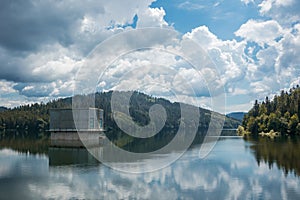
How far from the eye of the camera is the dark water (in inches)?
960

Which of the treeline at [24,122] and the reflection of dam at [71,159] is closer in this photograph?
the reflection of dam at [71,159]

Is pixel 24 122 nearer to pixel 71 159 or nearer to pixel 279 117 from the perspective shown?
pixel 279 117

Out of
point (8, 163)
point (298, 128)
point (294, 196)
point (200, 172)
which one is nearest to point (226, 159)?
point (200, 172)

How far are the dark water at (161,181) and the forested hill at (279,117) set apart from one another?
59.0 metres

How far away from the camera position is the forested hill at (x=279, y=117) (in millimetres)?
95750

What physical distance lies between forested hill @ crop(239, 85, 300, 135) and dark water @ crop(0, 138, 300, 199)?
193ft

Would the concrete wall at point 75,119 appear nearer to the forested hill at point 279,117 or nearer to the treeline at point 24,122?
the forested hill at point 279,117

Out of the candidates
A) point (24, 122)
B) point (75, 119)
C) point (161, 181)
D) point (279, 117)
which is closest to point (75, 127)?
point (75, 119)

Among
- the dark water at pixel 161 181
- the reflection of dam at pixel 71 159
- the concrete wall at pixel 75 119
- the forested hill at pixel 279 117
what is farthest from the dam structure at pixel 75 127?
the forested hill at pixel 279 117

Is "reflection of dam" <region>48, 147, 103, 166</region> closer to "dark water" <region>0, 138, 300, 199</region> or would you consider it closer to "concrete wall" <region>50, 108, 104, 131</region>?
"dark water" <region>0, 138, 300, 199</region>

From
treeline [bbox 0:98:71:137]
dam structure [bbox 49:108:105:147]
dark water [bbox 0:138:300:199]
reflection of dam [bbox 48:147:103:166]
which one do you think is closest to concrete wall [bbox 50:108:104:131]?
dam structure [bbox 49:108:105:147]

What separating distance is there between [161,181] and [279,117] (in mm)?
81408

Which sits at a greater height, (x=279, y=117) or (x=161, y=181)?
(x=279, y=117)

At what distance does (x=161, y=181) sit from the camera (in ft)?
97.0
